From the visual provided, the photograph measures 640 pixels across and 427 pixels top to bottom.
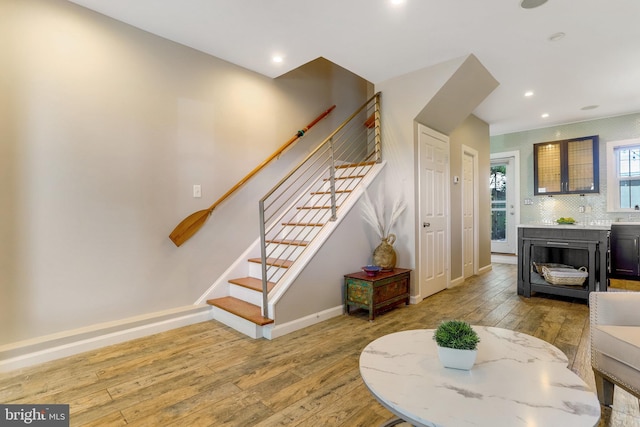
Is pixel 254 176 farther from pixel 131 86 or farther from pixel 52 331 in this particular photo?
pixel 52 331

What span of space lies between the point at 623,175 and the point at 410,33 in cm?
511

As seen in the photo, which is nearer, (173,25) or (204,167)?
(173,25)

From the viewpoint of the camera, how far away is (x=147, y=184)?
9.36 feet

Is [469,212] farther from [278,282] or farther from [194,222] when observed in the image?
[194,222]

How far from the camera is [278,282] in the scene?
114 inches

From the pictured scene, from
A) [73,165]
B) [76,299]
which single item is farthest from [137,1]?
[76,299]

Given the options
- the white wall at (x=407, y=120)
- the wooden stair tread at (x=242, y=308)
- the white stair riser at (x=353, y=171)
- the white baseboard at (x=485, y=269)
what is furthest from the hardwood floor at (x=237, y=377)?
the white baseboard at (x=485, y=269)

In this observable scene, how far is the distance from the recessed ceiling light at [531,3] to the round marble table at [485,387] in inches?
102

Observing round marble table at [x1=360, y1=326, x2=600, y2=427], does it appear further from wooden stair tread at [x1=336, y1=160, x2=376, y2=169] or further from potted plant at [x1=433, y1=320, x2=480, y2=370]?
wooden stair tread at [x1=336, y1=160, x2=376, y2=169]

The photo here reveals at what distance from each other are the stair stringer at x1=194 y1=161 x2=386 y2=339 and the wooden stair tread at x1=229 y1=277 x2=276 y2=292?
9 cm

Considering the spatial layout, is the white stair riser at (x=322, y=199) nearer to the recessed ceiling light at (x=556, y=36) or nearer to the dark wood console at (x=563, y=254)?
the dark wood console at (x=563, y=254)

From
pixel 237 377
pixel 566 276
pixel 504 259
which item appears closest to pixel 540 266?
pixel 566 276

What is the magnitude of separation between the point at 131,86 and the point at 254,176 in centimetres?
144

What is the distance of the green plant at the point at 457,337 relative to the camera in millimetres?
1235
